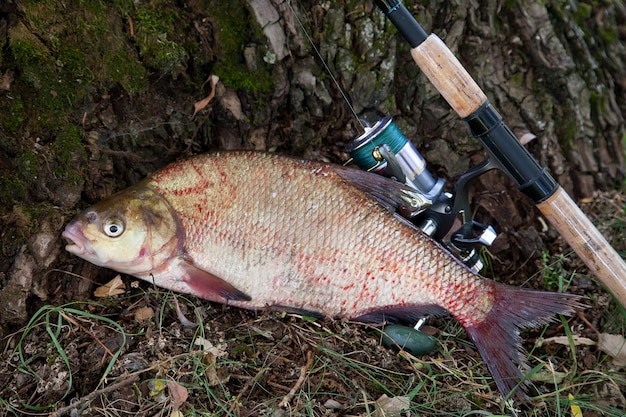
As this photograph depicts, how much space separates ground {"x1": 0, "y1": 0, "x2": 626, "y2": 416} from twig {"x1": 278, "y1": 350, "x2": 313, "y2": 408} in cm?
1

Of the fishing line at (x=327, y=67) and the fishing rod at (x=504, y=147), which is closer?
the fishing rod at (x=504, y=147)

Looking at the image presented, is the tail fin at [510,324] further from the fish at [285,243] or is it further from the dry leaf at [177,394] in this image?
the dry leaf at [177,394]

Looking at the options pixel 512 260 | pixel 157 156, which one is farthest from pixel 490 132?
pixel 157 156

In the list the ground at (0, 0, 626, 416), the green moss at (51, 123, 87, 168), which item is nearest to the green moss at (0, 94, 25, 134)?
the ground at (0, 0, 626, 416)

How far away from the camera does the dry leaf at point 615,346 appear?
3.21m

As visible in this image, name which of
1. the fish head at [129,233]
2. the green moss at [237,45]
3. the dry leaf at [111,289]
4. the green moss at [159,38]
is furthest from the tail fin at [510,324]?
the green moss at [159,38]

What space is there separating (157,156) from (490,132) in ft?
6.27

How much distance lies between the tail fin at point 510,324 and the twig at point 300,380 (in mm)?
872

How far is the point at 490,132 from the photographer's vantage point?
3.02 meters

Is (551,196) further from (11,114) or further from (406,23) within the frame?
(11,114)

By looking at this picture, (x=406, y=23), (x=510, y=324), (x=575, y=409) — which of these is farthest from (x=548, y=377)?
(x=406, y=23)

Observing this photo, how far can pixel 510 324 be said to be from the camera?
2957mm

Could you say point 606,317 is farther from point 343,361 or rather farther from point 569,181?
point 343,361

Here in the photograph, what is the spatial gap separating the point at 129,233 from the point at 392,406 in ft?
5.25
